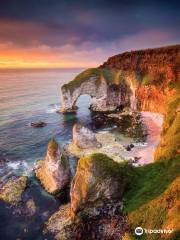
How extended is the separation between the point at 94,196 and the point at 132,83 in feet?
216

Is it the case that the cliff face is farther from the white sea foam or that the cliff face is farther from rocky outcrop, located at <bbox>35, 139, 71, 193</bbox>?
rocky outcrop, located at <bbox>35, 139, 71, 193</bbox>

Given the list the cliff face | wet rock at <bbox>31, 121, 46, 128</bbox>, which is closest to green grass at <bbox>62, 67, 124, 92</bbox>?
the cliff face

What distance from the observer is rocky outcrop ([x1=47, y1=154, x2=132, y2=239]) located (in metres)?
26.9

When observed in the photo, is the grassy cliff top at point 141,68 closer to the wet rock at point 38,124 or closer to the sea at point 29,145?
the sea at point 29,145

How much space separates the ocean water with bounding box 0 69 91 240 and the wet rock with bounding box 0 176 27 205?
921 mm

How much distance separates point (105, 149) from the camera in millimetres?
51562

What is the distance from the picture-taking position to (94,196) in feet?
91.6

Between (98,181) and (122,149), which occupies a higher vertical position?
(98,181)

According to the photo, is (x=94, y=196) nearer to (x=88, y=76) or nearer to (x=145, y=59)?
(x=88, y=76)

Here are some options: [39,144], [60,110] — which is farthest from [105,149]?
[60,110]

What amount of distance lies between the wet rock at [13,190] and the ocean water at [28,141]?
0.92 meters

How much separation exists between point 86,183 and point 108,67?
7777 centimetres

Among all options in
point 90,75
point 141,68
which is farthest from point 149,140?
point 141,68

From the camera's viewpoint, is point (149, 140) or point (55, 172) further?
point (149, 140)
